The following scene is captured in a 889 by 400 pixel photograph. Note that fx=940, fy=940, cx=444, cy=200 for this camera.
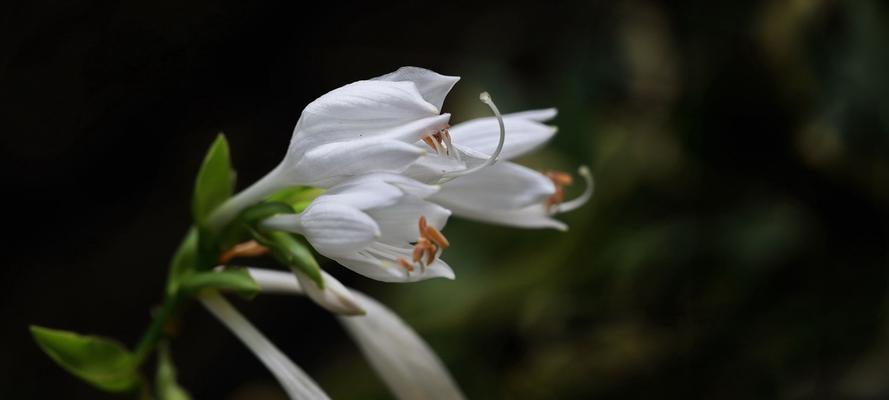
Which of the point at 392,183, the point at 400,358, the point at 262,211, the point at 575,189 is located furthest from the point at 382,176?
the point at 575,189

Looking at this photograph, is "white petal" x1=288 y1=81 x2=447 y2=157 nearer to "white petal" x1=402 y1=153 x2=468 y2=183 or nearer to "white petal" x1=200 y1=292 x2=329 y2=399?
"white petal" x1=402 y1=153 x2=468 y2=183

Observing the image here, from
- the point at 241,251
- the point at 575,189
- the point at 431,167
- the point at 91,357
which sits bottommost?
the point at 91,357

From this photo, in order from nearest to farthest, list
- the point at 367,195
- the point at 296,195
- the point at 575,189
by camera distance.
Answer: the point at 367,195
the point at 296,195
the point at 575,189

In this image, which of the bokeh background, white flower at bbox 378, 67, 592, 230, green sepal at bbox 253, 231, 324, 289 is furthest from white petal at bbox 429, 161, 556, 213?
the bokeh background

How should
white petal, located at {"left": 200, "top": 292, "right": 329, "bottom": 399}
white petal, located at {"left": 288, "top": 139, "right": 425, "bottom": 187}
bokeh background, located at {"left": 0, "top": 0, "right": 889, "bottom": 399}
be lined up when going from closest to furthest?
white petal, located at {"left": 288, "top": 139, "right": 425, "bottom": 187}
white petal, located at {"left": 200, "top": 292, "right": 329, "bottom": 399}
bokeh background, located at {"left": 0, "top": 0, "right": 889, "bottom": 399}

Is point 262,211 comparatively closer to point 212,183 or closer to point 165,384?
point 212,183

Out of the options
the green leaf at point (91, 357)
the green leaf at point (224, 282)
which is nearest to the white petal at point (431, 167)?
the green leaf at point (224, 282)
